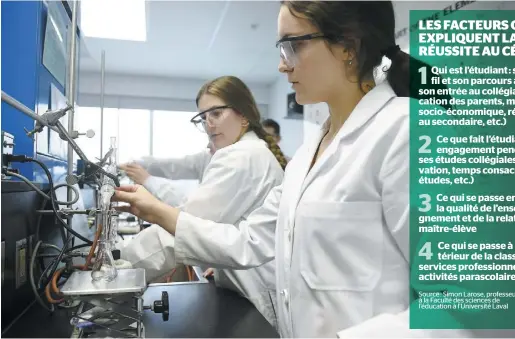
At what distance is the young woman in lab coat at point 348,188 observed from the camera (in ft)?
2.24

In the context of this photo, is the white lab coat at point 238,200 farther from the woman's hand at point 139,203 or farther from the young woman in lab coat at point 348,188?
the young woman in lab coat at point 348,188

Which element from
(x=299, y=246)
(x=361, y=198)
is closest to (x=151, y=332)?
(x=299, y=246)

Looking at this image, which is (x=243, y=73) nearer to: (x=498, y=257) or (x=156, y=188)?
(x=156, y=188)

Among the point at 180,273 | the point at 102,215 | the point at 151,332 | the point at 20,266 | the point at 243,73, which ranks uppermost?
the point at 243,73

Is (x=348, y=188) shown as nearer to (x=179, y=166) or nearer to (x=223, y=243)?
(x=223, y=243)

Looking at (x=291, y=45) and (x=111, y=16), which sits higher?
(x=111, y=16)

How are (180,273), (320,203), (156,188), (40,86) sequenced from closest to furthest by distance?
(320,203), (40,86), (180,273), (156,188)

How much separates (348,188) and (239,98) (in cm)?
92

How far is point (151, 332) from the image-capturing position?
33.3 inches

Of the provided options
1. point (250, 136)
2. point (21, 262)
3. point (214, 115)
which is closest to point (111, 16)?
point (214, 115)

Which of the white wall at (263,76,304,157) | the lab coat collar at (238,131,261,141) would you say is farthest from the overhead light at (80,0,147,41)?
the white wall at (263,76,304,157)

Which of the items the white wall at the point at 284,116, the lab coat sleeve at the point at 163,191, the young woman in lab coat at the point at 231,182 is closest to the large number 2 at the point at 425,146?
the young woman in lab coat at the point at 231,182

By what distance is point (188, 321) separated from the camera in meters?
0.93

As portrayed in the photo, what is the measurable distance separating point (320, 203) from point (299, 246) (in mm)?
99
